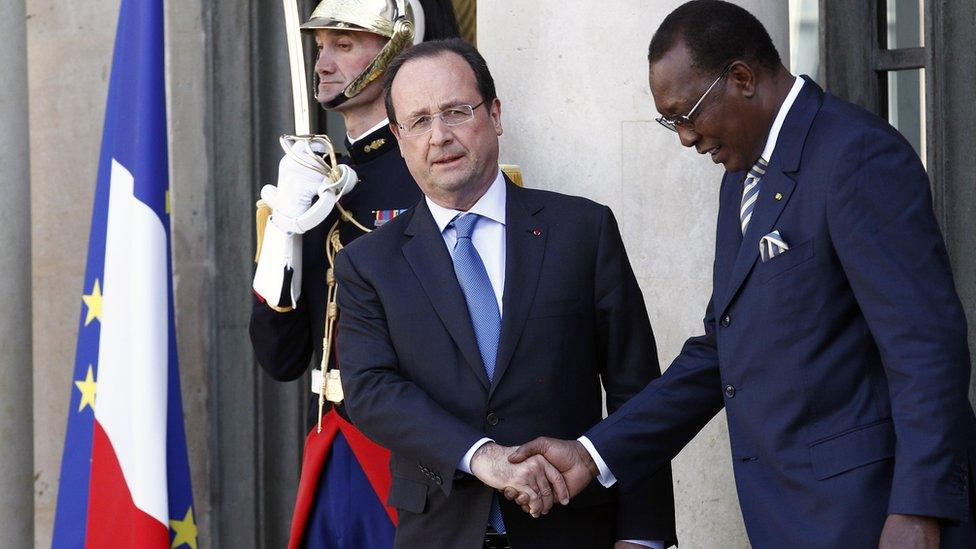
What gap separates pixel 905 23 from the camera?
13.6 feet

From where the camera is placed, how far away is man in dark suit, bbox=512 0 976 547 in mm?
2385

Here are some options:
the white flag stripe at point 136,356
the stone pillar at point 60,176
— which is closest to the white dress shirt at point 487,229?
the white flag stripe at point 136,356

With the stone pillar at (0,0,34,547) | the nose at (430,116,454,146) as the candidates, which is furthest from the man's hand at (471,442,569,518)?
the stone pillar at (0,0,34,547)

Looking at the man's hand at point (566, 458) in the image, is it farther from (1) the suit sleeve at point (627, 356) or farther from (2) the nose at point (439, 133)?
(2) the nose at point (439, 133)

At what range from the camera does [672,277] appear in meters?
3.64

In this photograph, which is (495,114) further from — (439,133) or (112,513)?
(112,513)

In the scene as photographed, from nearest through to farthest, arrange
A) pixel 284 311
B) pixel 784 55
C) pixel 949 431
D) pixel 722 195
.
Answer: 1. pixel 949 431
2. pixel 722 195
3. pixel 284 311
4. pixel 784 55

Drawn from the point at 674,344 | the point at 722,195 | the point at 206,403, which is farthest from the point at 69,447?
the point at 722,195

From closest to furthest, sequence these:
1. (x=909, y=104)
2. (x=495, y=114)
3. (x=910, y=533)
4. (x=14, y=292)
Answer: (x=910, y=533), (x=495, y=114), (x=909, y=104), (x=14, y=292)

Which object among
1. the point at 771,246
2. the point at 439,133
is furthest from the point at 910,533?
the point at 439,133

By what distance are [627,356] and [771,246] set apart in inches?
20.6

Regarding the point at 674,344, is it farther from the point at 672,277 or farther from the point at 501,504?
the point at 501,504

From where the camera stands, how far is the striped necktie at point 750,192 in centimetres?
272

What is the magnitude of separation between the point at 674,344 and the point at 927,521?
4.30 ft
